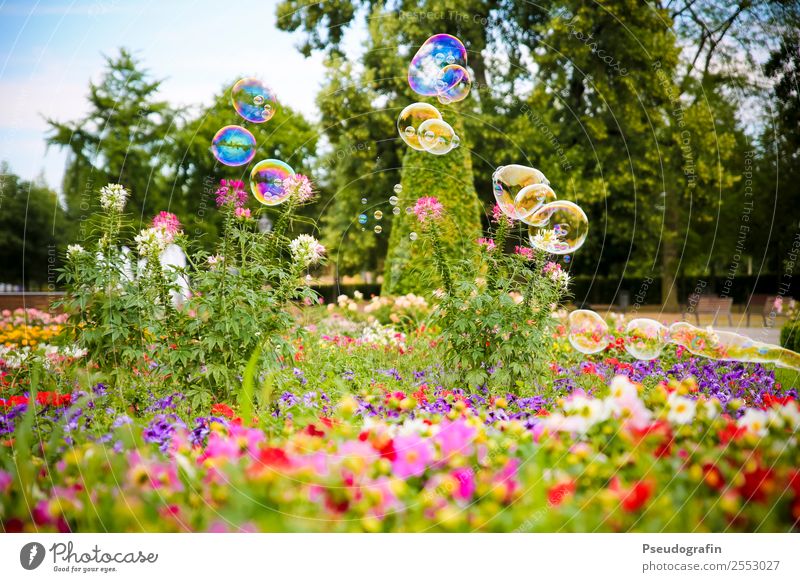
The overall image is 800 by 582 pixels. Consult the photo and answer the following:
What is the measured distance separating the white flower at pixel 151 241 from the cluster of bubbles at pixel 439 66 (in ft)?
9.53

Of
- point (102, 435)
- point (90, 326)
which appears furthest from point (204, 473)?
point (90, 326)

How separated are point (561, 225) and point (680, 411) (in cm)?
262

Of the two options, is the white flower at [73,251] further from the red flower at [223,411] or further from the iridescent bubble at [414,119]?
the iridescent bubble at [414,119]

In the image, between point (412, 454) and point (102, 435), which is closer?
point (412, 454)

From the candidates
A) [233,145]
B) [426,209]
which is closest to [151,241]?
[233,145]

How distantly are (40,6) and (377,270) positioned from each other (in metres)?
19.6

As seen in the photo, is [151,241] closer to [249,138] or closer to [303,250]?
[303,250]

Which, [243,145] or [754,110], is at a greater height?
[754,110]

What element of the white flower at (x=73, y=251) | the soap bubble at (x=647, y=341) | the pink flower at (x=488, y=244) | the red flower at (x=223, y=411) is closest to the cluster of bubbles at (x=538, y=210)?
the pink flower at (x=488, y=244)

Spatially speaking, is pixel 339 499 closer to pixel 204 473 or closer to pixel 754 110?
pixel 204 473

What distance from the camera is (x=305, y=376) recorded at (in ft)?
17.2

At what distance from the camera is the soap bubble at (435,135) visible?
19.5ft
